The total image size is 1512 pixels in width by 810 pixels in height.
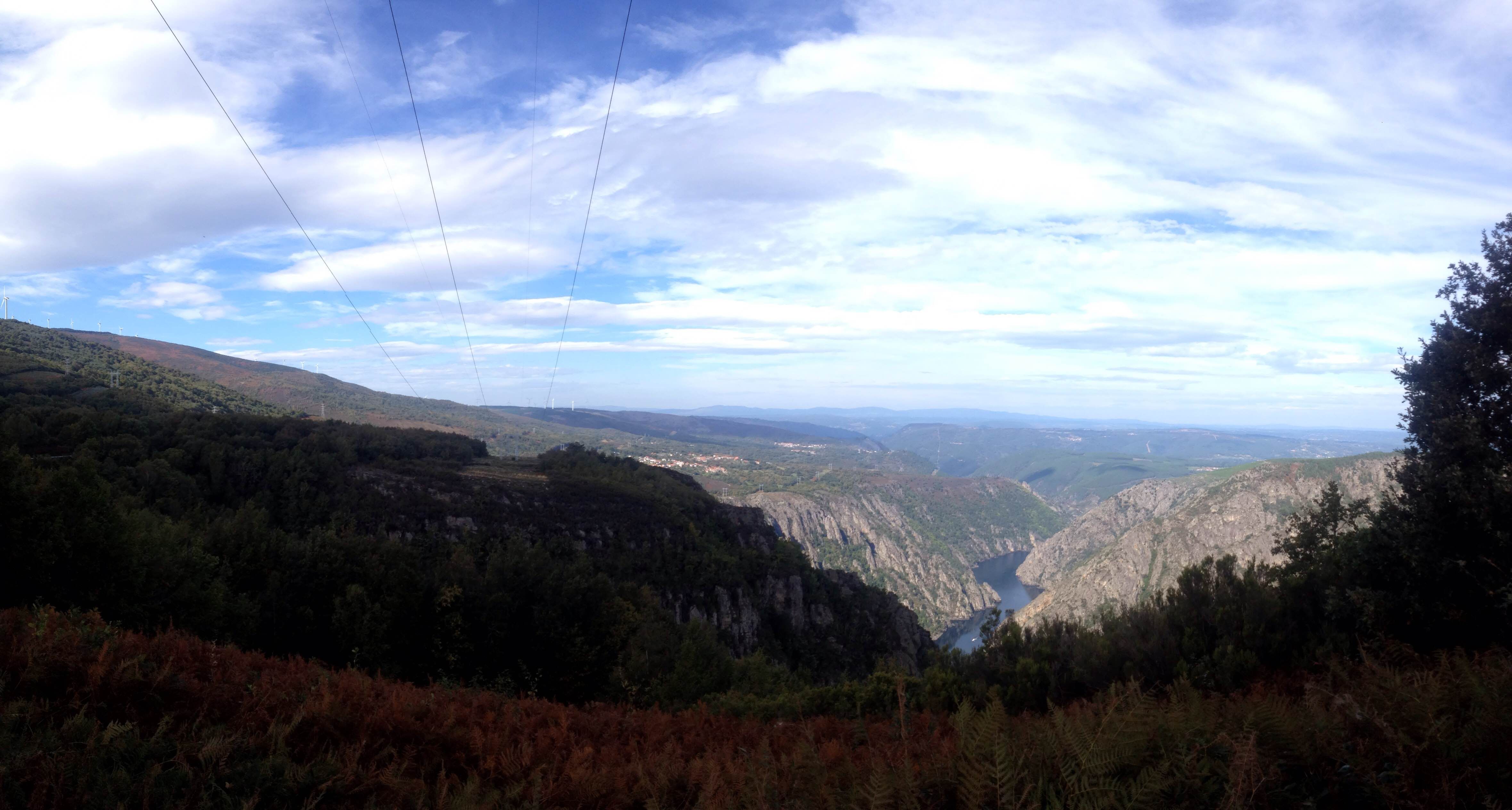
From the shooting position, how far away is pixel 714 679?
16.7 metres

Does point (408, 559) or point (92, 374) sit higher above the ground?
point (92, 374)

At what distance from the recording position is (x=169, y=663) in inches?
261

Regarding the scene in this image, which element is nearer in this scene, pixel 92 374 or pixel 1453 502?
pixel 1453 502

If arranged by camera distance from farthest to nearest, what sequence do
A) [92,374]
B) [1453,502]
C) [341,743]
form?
[92,374], [1453,502], [341,743]

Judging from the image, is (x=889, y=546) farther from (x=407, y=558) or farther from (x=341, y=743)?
(x=341, y=743)

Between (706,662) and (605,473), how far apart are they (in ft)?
186

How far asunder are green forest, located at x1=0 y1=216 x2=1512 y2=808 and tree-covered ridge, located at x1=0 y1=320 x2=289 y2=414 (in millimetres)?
49525

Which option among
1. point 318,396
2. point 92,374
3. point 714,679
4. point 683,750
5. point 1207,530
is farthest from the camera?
point 318,396

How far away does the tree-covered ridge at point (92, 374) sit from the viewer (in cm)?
5797

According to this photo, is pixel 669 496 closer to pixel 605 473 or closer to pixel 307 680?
pixel 605 473

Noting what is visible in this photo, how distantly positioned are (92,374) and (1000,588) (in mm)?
156715

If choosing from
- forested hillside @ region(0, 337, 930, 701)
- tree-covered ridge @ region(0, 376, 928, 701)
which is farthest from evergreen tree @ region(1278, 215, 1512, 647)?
tree-covered ridge @ region(0, 376, 928, 701)

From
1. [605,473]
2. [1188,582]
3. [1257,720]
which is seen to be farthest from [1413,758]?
[605,473]

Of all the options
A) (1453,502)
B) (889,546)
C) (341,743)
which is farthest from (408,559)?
(889,546)
